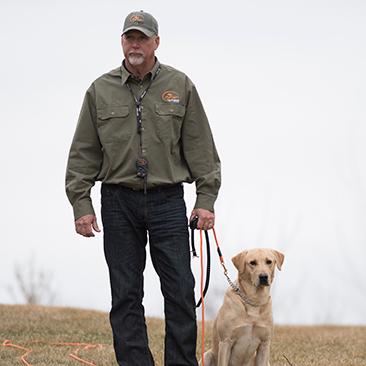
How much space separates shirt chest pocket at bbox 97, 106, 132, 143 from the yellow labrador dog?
137 centimetres

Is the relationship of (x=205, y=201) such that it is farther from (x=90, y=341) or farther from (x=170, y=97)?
(x=90, y=341)

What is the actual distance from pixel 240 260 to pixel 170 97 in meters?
1.41

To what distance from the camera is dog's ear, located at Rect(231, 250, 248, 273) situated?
6.03 meters

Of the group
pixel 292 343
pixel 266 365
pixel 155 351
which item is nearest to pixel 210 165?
pixel 266 365

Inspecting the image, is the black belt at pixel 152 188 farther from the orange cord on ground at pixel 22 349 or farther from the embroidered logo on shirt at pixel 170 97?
the orange cord on ground at pixel 22 349

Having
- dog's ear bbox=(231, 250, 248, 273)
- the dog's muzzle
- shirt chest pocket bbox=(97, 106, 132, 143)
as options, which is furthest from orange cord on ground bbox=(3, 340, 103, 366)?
shirt chest pocket bbox=(97, 106, 132, 143)

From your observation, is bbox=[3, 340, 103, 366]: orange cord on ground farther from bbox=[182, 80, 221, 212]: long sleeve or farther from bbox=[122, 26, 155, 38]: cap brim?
bbox=[122, 26, 155, 38]: cap brim

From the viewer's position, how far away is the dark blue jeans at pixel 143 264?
5.35m

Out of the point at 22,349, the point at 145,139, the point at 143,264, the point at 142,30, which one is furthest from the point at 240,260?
the point at 22,349

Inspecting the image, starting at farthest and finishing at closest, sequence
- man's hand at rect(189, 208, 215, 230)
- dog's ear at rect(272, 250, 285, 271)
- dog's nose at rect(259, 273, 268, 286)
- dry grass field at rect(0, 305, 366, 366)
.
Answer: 1. dry grass field at rect(0, 305, 366, 366)
2. dog's ear at rect(272, 250, 285, 271)
3. dog's nose at rect(259, 273, 268, 286)
4. man's hand at rect(189, 208, 215, 230)

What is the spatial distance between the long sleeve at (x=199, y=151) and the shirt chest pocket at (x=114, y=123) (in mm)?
395

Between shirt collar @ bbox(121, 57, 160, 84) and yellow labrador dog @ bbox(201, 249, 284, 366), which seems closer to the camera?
shirt collar @ bbox(121, 57, 160, 84)

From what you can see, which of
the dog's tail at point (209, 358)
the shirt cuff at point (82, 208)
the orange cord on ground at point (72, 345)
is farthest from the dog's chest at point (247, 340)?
the orange cord on ground at point (72, 345)

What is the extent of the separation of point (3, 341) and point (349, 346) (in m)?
3.72
